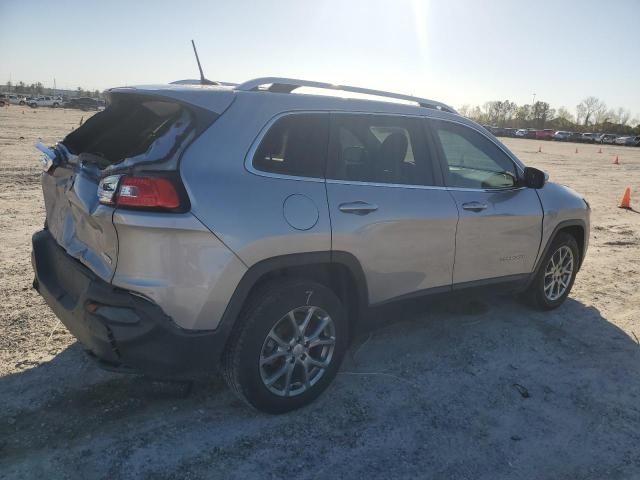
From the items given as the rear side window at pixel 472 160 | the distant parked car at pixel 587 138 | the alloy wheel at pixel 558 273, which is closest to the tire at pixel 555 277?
the alloy wheel at pixel 558 273

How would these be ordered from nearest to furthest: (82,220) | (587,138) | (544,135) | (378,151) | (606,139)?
(82,220) < (378,151) < (606,139) < (587,138) < (544,135)

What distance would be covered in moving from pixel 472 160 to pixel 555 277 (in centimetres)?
154

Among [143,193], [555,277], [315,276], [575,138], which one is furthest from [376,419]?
[575,138]

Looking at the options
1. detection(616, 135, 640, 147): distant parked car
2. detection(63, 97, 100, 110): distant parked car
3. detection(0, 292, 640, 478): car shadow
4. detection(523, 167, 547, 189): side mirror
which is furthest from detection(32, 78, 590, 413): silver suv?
detection(63, 97, 100, 110): distant parked car

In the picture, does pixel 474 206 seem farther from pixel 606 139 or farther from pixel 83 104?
pixel 83 104

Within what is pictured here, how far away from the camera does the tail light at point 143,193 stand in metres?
2.45

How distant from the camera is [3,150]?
579 inches

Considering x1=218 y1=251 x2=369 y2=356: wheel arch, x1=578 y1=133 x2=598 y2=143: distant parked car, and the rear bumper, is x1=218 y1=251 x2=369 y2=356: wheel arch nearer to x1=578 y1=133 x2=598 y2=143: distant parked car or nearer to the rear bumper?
the rear bumper

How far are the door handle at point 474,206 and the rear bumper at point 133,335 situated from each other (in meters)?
2.07

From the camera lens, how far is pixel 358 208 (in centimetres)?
312

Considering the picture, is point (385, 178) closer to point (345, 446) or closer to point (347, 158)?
point (347, 158)

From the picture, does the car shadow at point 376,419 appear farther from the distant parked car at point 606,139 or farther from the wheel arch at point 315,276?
the distant parked car at point 606,139

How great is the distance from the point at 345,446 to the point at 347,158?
5.71ft

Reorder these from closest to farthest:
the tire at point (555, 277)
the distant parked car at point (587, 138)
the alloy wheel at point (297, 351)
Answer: the alloy wheel at point (297, 351) < the tire at point (555, 277) < the distant parked car at point (587, 138)
